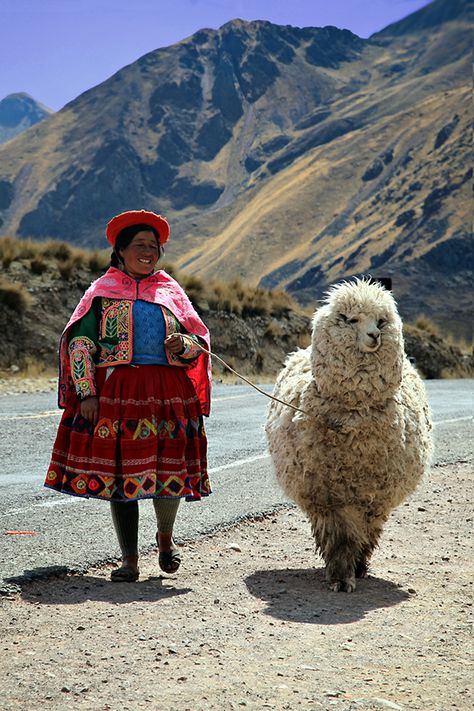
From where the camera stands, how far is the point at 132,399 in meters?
5.74

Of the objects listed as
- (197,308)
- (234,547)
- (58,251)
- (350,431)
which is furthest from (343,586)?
(197,308)

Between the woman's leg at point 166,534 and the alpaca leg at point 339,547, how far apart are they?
2.79ft

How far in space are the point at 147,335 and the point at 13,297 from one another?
53.3 ft

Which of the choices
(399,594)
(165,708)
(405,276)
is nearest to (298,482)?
(399,594)

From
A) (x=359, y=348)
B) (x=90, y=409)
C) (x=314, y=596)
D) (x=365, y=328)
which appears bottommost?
(x=314, y=596)

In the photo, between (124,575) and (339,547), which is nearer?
(124,575)

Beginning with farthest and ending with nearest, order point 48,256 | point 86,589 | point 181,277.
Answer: point 181,277, point 48,256, point 86,589

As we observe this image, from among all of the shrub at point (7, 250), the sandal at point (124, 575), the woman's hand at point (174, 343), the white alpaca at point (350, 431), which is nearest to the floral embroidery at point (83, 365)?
the woman's hand at point (174, 343)

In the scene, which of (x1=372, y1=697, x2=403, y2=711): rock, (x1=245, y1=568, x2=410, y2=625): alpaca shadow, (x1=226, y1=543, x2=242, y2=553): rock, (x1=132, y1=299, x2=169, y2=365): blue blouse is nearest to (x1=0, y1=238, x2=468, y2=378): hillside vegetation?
(x1=226, y1=543, x2=242, y2=553): rock

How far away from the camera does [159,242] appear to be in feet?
20.4

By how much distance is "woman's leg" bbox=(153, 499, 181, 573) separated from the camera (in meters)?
5.94

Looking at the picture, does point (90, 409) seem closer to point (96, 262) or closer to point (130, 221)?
point (130, 221)

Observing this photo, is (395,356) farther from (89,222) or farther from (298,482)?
(89,222)

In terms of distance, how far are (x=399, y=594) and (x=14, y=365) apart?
51.1 feet
